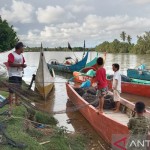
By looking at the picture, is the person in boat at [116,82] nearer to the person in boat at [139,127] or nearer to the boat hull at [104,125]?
the boat hull at [104,125]

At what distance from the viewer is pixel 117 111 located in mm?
8367

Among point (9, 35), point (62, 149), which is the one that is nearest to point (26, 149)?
point (62, 149)

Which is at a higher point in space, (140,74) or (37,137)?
(140,74)

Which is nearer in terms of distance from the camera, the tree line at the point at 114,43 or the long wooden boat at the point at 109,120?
the long wooden boat at the point at 109,120

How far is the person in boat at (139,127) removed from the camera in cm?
420

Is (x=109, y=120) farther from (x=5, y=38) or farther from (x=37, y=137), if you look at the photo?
(x=5, y=38)

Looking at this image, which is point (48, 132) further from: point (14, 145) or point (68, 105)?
point (68, 105)

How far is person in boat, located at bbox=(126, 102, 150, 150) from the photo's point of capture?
13.8ft

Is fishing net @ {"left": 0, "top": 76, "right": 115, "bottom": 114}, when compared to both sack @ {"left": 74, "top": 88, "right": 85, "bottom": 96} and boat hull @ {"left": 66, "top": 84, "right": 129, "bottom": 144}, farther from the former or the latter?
boat hull @ {"left": 66, "top": 84, "right": 129, "bottom": 144}

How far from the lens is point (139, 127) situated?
167 inches

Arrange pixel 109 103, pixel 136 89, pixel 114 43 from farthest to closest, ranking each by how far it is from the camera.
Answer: pixel 114 43
pixel 136 89
pixel 109 103

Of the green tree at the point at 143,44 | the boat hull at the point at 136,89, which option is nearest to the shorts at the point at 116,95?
the boat hull at the point at 136,89

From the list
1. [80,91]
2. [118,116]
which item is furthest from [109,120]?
[80,91]

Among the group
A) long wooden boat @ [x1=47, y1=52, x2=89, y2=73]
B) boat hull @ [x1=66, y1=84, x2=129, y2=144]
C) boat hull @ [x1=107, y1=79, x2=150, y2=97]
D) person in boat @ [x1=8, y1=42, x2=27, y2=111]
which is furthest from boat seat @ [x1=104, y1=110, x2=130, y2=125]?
long wooden boat @ [x1=47, y1=52, x2=89, y2=73]
